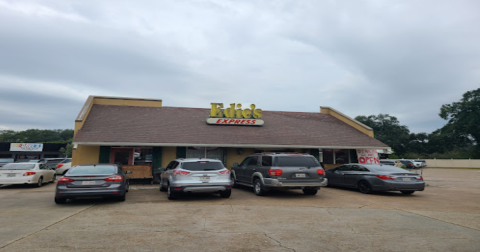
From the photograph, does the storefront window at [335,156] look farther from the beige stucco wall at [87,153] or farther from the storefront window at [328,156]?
the beige stucco wall at [87,153]

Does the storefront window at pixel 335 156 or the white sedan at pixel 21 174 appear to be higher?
the storefront window at pixel 335 156

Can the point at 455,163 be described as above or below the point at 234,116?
below

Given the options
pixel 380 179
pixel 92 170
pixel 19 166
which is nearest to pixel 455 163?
pixel 380 179

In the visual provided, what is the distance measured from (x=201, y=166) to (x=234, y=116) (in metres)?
10.6

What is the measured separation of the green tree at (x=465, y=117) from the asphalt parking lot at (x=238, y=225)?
6438 cm

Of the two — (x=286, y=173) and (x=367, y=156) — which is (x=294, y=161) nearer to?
(x=286, y=173)

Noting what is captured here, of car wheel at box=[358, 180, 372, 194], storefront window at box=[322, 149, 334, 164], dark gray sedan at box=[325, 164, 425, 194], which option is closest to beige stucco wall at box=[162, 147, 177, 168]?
dark gray sedan at box=[325, 164, 425, 194]

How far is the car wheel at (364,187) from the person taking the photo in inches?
491

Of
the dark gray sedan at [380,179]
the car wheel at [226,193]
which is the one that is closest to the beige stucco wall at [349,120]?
the dark gray sedan at [380,179]

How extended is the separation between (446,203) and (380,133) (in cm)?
8490

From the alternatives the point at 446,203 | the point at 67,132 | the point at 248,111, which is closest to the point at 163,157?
the point at 248,111

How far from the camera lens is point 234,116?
2078 centimetres

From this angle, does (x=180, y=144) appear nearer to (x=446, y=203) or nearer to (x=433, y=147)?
(x=446, y=203)

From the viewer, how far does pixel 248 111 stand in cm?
2112
